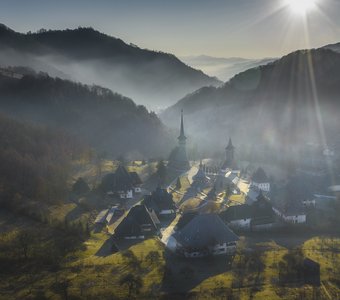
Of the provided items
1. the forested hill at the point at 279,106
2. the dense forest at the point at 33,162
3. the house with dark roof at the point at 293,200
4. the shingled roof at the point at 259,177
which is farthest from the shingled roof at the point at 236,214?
the forested hill at the point at 279,106

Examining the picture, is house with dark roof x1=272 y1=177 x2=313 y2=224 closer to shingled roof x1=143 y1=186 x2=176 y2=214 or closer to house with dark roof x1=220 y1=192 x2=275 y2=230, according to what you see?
house with dark roof x1=220 y1=192 x2=275 y2=230

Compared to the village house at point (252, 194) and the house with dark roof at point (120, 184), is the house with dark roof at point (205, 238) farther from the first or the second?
the house with dark roof at point (120, 184)

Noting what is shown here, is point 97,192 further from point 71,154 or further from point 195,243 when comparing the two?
point 195,243

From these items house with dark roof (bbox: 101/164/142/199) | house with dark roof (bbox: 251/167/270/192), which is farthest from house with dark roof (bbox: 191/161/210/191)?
house with dark roof (bbox: 101/164/142/199)

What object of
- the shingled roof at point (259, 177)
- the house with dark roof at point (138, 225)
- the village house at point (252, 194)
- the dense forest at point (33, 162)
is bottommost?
the village house at point (252, 194)

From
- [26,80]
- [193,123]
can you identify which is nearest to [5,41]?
[26,80]
